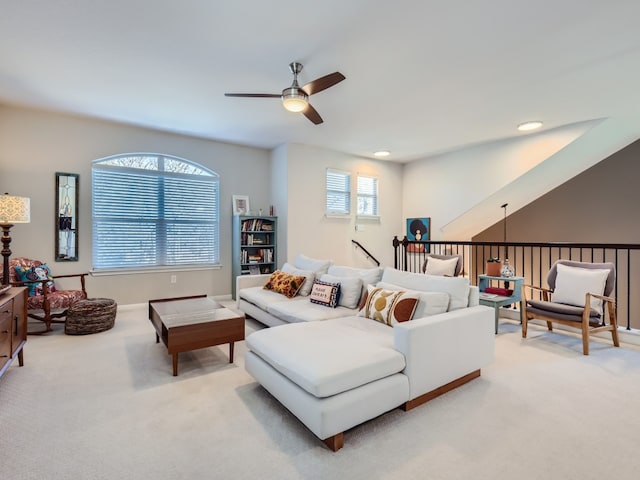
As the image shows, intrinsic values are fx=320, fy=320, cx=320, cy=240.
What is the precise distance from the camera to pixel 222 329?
2881 millimetres

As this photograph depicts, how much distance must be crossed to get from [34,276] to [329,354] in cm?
386

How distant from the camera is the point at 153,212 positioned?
203 inches

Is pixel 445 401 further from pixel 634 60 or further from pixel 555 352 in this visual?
pixel 634 60

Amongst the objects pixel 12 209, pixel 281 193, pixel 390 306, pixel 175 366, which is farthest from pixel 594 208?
pixel 12 209

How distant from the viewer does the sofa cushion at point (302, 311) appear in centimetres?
310

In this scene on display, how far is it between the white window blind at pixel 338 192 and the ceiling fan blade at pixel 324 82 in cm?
322

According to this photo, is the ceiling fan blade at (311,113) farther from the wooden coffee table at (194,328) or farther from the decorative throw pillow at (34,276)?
the decorative throw pillow at (34,276)

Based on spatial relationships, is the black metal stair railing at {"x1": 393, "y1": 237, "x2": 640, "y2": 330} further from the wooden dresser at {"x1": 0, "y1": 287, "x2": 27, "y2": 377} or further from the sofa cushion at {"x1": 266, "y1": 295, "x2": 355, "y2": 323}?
the wooden dresser at {"x1": 0, "y1": 287, "x2": 27, "y2": 377}

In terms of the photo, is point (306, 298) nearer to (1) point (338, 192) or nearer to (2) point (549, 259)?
(1) point (338, 192)

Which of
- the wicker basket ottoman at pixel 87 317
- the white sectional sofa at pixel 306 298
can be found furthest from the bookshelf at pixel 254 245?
the wicker basket ottoman at pixel 87 317

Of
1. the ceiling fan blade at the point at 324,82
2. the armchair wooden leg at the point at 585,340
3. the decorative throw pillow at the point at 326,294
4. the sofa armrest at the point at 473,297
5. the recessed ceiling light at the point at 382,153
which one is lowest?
the armchair wooden leg at the point at 585,340

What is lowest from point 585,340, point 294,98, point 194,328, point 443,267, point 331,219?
point 585,340

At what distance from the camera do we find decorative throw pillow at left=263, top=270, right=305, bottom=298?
3.95 metres

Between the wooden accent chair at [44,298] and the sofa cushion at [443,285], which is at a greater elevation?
the sofa cushion at [443,285]
